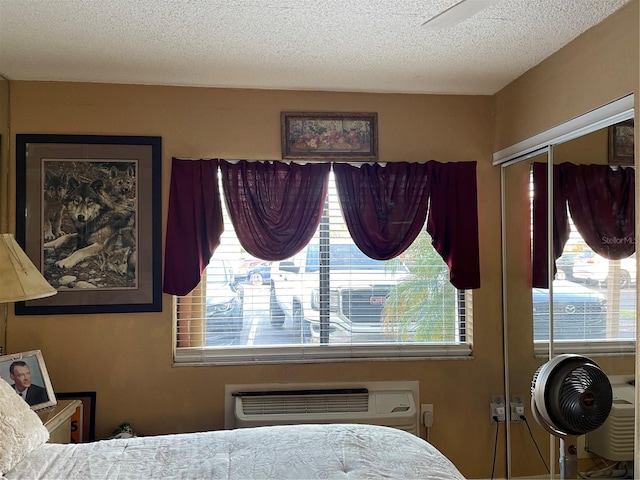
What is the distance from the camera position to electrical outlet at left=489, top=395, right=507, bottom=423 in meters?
3.07

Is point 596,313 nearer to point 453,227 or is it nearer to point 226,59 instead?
point 453,227

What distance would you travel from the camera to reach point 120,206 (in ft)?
9.45

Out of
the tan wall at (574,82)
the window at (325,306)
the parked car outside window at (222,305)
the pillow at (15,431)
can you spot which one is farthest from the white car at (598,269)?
the pillow at (15,431)

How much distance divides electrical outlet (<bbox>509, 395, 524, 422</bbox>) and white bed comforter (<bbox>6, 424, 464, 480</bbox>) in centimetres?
140

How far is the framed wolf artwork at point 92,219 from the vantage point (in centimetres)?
282

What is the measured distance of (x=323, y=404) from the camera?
2.93 m

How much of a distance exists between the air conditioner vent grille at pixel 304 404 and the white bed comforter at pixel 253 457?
1001 millimetres

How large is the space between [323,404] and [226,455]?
128 centimetres

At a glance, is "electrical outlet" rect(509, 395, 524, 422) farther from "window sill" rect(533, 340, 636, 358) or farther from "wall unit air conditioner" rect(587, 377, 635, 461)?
"wall unit air conditioner" rect(587, 377, 635, 461)

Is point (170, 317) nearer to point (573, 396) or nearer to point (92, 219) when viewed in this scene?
point (92, 219)

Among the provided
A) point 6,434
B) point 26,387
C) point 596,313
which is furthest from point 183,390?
point 596,313

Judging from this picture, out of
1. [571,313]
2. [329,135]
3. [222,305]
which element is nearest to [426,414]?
[571,313]

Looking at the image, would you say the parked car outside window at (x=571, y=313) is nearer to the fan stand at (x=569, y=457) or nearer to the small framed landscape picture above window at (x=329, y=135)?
the fan stand at (x=569, y=457)

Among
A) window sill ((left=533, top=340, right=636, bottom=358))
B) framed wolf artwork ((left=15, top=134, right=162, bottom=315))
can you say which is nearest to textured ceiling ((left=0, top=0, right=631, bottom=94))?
framed wolf artwork ((left=15, top=134, right=162, bottom=315))
